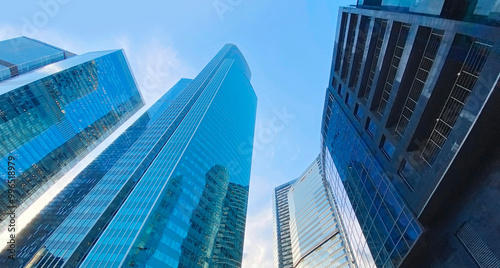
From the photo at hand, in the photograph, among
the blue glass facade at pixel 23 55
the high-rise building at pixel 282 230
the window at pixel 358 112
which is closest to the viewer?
the window at pixel 358 112

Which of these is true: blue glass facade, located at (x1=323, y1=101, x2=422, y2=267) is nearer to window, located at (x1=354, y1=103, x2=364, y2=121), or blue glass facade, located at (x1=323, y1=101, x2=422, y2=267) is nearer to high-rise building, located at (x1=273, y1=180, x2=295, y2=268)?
window, located at (x1=354, y1=103, x2=364, y2=121)

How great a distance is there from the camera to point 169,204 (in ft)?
187

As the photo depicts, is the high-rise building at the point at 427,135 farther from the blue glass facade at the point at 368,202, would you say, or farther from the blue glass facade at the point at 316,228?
the blue glass facade at the point at 316,228

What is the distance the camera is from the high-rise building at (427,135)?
14555 mm

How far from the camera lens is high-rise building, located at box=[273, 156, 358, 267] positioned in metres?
85.0

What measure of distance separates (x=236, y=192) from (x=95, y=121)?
7768cm

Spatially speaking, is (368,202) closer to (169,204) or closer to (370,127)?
(370,127)

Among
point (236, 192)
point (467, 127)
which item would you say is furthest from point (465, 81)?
point (236, 192)

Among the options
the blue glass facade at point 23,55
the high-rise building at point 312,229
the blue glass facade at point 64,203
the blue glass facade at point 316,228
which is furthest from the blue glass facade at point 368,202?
the blue glass facade at point 23,55

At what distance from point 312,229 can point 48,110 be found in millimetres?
109497

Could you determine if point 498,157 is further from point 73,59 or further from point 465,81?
point 73,59

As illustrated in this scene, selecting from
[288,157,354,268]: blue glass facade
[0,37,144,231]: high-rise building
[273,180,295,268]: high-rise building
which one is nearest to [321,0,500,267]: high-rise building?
[288,157,354,268]: blue glass facade

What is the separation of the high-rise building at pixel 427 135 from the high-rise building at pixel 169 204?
121ft

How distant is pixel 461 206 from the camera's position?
16531 mm
